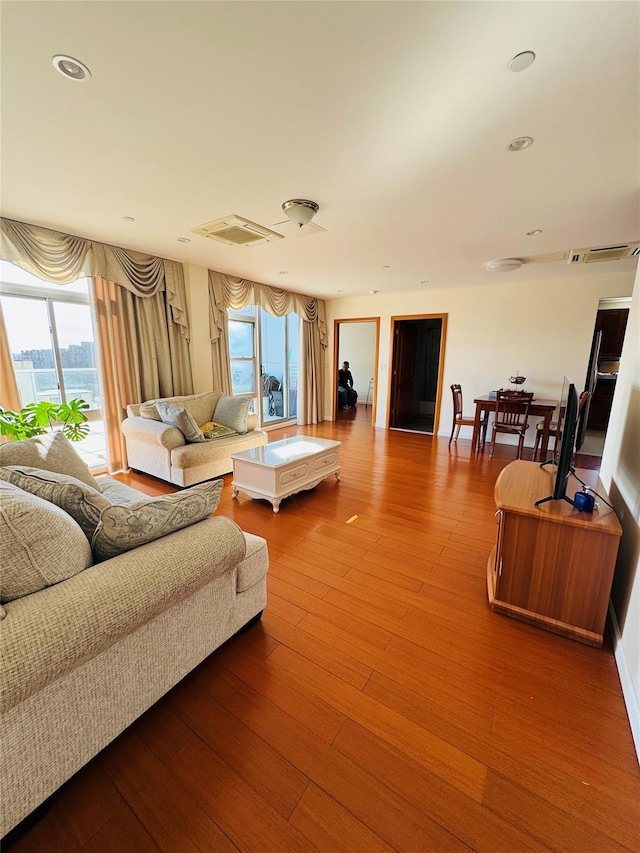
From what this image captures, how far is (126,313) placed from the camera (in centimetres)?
385

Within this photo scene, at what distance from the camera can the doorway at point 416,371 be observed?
6094mm

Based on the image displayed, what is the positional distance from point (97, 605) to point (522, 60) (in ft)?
7.92

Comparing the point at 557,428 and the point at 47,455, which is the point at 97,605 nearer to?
the point at 47,455

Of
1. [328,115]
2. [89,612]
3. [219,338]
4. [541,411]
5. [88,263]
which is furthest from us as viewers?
[219,338]

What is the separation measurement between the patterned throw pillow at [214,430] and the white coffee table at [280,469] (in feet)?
2.25

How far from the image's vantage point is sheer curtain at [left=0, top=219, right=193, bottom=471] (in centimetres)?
322

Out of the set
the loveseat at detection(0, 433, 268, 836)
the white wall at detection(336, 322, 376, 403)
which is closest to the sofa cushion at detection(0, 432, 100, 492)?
the loveseat at detection(0, 433, 268, 836)

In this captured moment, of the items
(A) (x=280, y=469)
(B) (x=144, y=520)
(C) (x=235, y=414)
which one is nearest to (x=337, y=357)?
(C) (x=235, y=414)

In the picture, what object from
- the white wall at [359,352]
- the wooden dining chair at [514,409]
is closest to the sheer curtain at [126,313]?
the wooden dining chair at [514,409]

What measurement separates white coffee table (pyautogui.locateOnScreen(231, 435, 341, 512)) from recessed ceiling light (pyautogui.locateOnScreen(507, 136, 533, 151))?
2.54m

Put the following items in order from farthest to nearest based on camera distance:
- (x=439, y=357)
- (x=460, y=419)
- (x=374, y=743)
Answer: (x=439, y=357), (x=460, y=419), (x=374, y=743)

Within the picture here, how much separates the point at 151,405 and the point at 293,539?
2301mm

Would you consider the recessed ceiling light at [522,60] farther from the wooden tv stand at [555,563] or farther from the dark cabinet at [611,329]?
the dark cabinet at [611,329]

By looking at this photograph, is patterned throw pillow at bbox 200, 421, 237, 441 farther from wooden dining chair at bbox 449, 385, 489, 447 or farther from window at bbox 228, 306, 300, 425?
wooden dining chair at bbox 449, 385, 489, 447
